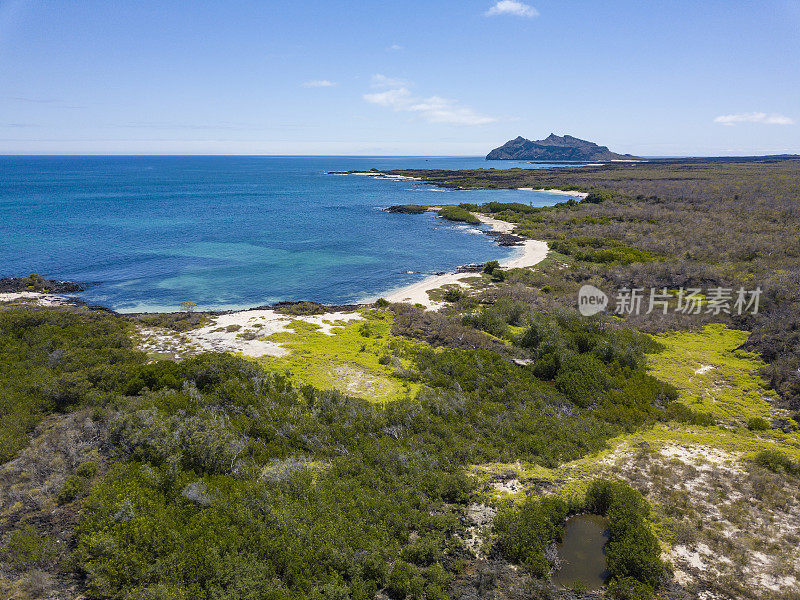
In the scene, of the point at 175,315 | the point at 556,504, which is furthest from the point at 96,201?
the point at 556,504

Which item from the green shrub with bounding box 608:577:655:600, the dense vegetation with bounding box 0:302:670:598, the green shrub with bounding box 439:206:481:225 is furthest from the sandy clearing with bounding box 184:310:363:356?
the green shrub with bounding box 439:206:481:225

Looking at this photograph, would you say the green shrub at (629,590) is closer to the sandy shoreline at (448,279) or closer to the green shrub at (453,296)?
the sandy shoreline at (448,279)

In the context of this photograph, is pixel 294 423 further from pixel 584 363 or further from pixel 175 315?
pixel 175 315

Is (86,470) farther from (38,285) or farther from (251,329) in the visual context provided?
(38,285)

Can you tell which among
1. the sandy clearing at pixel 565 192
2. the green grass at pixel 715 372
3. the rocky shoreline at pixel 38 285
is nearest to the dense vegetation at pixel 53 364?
the rocky shoreline at pixel 38 285

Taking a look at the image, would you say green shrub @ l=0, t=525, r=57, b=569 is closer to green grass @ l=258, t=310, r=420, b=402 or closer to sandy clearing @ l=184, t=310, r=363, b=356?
green grass @ l=258, t=310, r=420, b=402
